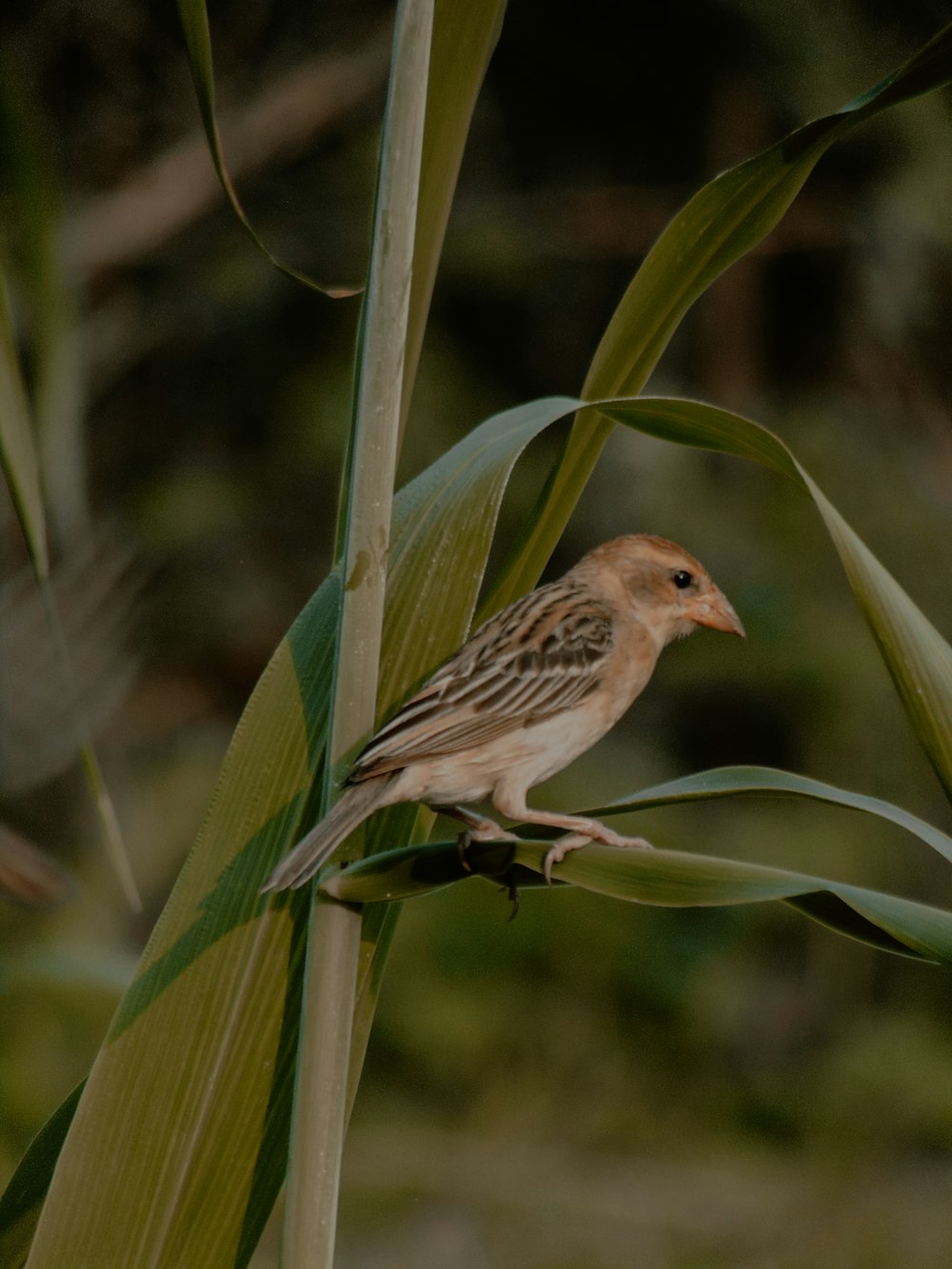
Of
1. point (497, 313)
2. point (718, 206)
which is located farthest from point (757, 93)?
point (718, 206)

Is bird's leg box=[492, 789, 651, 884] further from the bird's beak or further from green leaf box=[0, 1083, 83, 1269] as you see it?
the bird's beak

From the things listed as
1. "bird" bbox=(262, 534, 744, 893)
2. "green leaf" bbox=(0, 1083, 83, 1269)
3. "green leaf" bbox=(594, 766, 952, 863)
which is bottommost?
"green leaf" bbox=(0, 1083, 83, 1269)

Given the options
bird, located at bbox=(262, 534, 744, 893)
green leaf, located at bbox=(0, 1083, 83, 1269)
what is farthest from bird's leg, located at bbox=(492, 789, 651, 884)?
green leaf, located at bbox=(0, 1083, 83, 1269)

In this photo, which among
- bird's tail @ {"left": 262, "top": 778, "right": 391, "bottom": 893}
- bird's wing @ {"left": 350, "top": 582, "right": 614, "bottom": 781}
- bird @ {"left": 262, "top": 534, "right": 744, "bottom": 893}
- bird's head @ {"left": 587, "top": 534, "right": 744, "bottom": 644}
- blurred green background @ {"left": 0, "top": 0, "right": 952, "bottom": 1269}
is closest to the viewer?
bird's tail @ {"left": 262, "top": 778, "right": 391, "bottom": 893}

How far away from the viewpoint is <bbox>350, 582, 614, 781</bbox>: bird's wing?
1629 millimetres

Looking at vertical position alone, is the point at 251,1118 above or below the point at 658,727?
below

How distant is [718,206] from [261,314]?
7.64 m

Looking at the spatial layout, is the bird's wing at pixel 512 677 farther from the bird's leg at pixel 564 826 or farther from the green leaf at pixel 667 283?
the green leaf at pixel 667 283

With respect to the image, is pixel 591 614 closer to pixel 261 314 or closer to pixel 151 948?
pixel 151 948

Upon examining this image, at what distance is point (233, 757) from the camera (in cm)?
126

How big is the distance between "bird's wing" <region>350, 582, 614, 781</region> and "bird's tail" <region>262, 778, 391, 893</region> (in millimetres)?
151

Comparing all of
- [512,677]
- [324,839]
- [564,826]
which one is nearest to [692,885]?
[324,839]

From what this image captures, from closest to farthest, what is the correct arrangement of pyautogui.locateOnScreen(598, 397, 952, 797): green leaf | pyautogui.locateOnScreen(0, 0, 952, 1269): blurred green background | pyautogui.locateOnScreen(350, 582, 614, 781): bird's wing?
pyautogui.locateOnScreen(598, 397, 952, 797): green leaf, pyautogui.locateOnScreen(350, 582, 614, 781): bird's wing, pyautogui.locateOnScreen(0, 0, 952, 1269): blurred green background

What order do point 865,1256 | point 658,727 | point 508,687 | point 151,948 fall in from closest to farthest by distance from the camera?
1. point 151,948
2. point 508,687
3. point 865,1256
4. point 658,727
